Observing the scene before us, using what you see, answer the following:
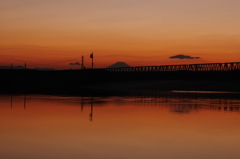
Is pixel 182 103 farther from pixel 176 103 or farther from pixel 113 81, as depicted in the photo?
pixel 113 81

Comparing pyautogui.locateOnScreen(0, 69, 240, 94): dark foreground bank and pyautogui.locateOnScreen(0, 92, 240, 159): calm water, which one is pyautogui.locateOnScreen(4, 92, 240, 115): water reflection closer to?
pyautogui.locateOnScreen(0, 92, 240, 159): calm water

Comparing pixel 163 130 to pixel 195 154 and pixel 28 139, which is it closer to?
pixel 195 154

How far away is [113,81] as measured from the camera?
103 m

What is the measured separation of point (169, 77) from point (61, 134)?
77217mm

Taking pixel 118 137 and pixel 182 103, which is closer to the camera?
pixel 118 137

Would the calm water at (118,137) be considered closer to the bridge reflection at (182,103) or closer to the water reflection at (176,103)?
the water reflection at (176,103)

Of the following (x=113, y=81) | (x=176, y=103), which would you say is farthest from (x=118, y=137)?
(x=113, y=81)

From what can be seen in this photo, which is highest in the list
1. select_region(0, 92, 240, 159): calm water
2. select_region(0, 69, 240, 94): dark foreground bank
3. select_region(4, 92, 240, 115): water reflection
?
select_region(0, 69, 240, 94): dark foreground bank

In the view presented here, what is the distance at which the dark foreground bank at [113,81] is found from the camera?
230 ft

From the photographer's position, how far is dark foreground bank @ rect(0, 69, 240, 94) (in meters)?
70.1

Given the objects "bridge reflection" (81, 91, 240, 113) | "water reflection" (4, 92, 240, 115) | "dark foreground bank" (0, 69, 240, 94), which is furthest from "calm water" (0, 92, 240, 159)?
"dark foreground bank" (0, 69, 240, 94)

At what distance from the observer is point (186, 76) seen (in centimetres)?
8650

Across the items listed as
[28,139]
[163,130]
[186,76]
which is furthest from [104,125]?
[186,76]

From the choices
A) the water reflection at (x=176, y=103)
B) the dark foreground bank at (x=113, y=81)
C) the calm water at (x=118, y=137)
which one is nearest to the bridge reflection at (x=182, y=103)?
the water reflection at (x=176, y=103)
